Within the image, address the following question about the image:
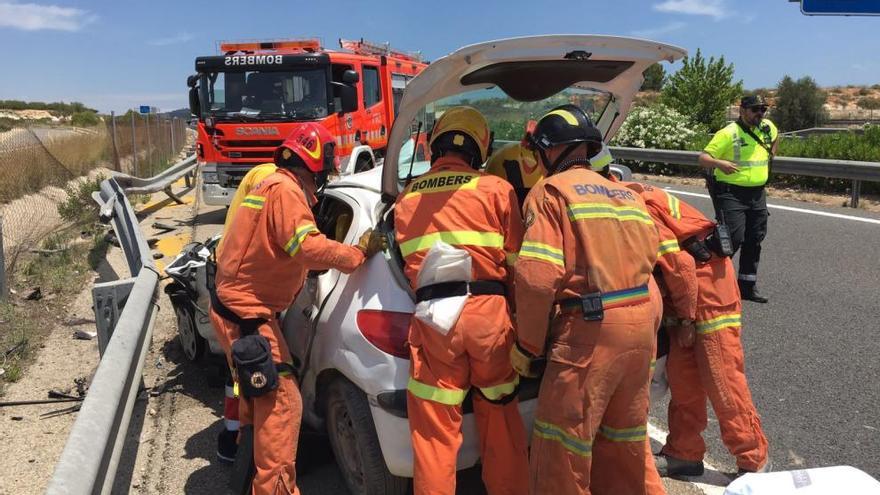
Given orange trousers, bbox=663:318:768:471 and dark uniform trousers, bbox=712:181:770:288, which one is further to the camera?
dark uniform trousers, bbox=712:181:770:288

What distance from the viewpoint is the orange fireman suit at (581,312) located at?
2568mm

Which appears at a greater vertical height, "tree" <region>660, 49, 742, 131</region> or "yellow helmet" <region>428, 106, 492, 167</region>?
"tree" <region>660, 49, 742, 131</region>

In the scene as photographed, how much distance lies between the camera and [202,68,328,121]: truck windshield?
1116 cm

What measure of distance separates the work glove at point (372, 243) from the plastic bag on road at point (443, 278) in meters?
0.49

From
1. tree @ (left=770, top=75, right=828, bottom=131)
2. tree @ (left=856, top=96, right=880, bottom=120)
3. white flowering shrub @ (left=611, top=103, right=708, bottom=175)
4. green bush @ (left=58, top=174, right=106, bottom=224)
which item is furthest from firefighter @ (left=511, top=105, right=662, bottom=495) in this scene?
tree @ (left=856, top=96, right=880, bottom=120)

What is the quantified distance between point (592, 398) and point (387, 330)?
89 cm

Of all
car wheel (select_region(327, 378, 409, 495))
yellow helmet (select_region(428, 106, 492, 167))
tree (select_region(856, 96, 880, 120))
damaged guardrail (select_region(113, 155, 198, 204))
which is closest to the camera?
car wheel (select_region(327, 378, 409, 495))

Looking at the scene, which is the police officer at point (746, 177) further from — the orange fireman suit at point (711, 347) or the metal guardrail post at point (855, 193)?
the metal guardrail post at point (855, 193)

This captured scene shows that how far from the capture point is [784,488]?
167 centimetres

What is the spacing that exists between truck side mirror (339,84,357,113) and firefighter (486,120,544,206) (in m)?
7.69

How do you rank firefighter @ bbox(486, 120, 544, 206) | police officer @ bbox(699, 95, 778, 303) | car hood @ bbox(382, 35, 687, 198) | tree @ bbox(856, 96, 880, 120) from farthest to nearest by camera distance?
tree @ bbox(856, 96, 880, 120)
police officer @ bbox(699, 95, 778, 303)
firefighter @ bbox(486, 120, 544, 206)
car hood @ bbox(382, 35, 687, 198)

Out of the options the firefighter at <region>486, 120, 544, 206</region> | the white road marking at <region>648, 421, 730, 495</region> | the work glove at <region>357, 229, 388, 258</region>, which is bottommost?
the white road marking at <region>648, 421, 730, 495</region>

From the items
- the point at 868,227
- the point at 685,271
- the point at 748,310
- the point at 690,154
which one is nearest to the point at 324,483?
the point at 685,271

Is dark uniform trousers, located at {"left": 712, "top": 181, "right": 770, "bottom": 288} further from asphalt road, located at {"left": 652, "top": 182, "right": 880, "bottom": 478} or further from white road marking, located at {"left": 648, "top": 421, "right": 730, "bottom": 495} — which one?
white road marking, located at {"left": 648, "top": 421, "right": 730, "bottom": 495}
